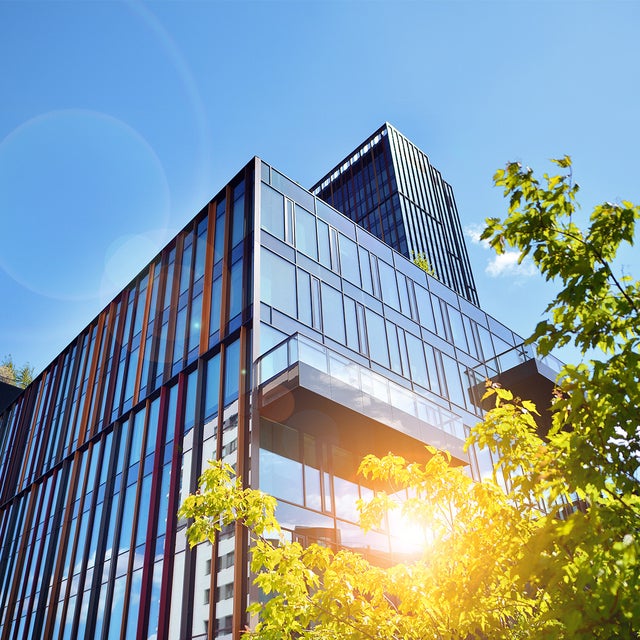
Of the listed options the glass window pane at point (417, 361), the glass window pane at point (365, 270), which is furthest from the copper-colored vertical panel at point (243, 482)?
the glass window pane at point (417, 361)

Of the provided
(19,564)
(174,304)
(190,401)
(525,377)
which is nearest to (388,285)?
(525,377)

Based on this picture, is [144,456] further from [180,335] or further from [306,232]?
[306,232]

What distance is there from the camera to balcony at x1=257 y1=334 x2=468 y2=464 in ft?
54.2

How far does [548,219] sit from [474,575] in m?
3.58

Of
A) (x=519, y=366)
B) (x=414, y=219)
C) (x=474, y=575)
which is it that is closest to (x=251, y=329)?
(x=519, y=366)

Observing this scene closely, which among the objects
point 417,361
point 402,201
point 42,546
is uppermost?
point 402,201

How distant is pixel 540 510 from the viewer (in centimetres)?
552

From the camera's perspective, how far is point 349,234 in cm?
2528

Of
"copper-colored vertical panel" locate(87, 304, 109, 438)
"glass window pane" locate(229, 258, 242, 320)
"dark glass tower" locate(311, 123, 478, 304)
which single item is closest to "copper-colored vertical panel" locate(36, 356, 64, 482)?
"copper-colored vertical panel" locate(87, 304, 109, 438)

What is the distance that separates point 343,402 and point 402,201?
182 feet

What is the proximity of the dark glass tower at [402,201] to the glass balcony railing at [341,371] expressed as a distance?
4664 cm

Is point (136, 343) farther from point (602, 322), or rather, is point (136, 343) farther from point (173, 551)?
point (602, 322)

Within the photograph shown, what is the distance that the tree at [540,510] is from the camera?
4.09 metres

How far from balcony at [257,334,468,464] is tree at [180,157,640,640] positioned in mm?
8292
